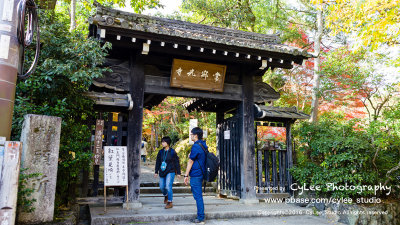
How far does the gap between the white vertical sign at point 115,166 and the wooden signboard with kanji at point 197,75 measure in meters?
2.36

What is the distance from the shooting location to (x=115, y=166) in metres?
6.23

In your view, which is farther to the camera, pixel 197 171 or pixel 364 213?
pixel 364 213

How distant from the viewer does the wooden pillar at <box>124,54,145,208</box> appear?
6645mm

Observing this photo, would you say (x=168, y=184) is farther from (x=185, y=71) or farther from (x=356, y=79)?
(x=356, y=79)

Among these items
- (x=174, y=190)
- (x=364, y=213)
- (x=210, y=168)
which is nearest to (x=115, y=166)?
(x=210, y=168)

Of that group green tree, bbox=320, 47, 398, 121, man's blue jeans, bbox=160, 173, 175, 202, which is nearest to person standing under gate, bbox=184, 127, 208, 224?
man's blue jeans, bbox=160, 173, 175, 202

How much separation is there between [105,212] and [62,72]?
3215 mm

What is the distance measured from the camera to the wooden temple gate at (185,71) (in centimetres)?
652

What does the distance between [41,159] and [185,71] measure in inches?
169

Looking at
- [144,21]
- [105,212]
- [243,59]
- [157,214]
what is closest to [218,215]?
[157,214]

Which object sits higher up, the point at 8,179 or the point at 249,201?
the point at 8,179

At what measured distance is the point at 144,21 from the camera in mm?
7414

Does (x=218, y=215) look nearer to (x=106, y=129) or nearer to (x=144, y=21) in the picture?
(x=106, y=129)

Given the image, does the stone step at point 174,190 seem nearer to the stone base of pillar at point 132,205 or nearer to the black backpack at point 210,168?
the stone base of pillar at point 132,205
